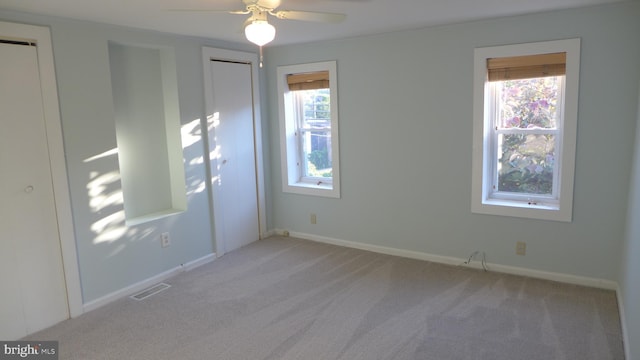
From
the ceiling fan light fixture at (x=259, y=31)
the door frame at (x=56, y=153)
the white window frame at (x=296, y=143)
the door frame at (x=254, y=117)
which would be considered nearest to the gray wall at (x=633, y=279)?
the ceiling fan light fixture at (x=259, y=31)

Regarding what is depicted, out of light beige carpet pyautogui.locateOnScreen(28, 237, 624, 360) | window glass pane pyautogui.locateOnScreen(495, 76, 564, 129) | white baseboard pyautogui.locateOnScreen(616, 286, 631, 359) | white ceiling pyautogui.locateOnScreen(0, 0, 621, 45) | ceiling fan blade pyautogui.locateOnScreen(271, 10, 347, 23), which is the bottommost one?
light beige carpet pyautogui.locateOnScreen(28, 237, 624, 360)

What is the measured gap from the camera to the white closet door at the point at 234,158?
4.35m

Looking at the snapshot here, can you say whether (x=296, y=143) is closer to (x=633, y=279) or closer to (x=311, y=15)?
(x=311, y=15)

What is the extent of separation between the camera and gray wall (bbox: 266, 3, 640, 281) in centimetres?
319

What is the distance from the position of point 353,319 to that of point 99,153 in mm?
2317

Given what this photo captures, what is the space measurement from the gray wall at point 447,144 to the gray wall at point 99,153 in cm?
147

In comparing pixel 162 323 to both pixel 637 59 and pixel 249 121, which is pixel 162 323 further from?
pixel 637 59

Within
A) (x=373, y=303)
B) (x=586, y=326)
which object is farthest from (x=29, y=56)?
(x=586, y=326)

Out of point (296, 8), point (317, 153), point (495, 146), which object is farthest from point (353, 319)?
point (317, 153)

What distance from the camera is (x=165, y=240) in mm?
3904

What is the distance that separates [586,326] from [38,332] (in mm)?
3773

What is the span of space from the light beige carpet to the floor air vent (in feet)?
0.24

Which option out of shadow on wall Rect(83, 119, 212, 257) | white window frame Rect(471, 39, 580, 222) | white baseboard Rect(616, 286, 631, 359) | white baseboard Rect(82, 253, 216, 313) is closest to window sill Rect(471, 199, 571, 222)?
white window frame Rect(471, 39, 580, 222)

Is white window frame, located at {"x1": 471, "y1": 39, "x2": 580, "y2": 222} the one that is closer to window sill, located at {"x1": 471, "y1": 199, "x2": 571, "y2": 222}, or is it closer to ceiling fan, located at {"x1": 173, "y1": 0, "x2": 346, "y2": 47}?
window sill, located at {"x1": 471, "y1": 199, "x2": 571, "y2": 222}
